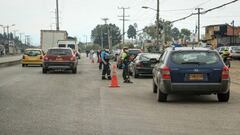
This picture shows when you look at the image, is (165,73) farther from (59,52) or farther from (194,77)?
(59,52)

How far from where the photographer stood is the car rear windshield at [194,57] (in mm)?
13867

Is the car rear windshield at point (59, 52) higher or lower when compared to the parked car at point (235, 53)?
higher

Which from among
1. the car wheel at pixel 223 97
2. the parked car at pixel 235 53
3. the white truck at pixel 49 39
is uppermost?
the white truck at pixel 49 39

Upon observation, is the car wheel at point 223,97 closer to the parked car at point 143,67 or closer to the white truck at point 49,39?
the parked car at point 143,67

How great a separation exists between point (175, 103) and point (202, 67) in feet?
3.85

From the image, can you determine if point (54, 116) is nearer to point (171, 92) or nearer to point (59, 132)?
point (59, 132)

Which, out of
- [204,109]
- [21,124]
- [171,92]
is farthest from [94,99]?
[21,124]

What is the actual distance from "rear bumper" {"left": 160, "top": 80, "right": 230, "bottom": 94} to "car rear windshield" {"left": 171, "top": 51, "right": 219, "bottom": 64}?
2.02 ft

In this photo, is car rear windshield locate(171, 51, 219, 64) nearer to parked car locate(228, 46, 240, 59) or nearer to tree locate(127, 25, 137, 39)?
parked car locate(228, 46, 240, 59)

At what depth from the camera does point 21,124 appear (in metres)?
9.90

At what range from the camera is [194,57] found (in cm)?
1398

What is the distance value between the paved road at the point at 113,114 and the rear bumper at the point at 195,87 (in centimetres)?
34

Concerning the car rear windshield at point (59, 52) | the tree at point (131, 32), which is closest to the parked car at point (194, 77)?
the car rear windshield at point (59, 52)

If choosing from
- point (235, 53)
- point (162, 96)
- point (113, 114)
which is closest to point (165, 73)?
point (162, 96)
